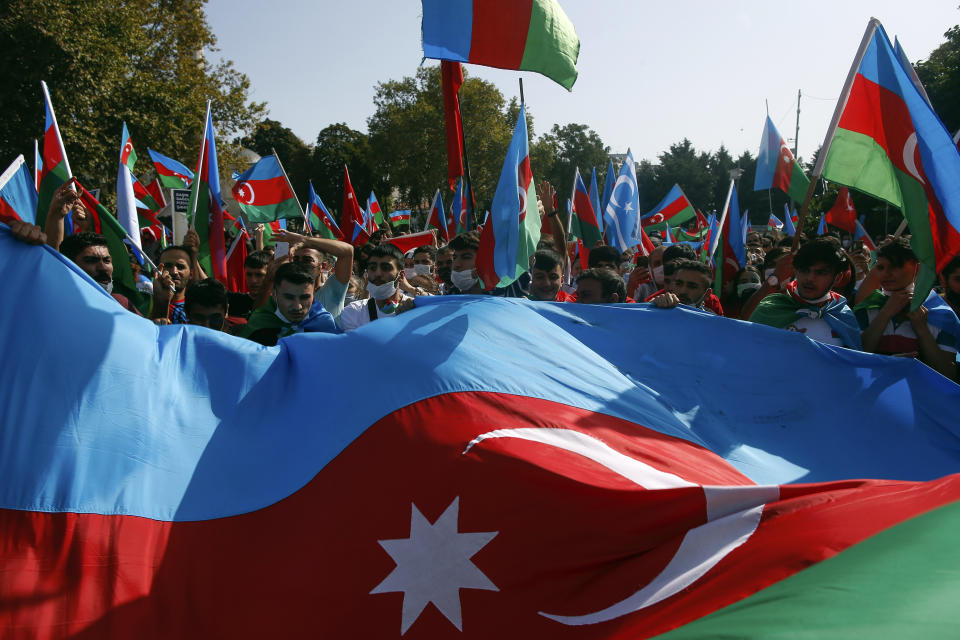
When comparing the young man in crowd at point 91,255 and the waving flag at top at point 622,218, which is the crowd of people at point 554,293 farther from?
the waving flag at top at point 622,218

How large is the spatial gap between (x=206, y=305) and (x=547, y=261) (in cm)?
218

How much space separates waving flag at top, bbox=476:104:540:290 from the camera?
4.45 metres

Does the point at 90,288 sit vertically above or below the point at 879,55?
below

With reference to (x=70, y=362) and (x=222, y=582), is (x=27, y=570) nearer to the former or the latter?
(x=222, y=582)

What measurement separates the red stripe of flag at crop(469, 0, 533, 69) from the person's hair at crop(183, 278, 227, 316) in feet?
7.10

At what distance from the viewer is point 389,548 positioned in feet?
8.09

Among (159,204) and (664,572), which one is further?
(159,204)

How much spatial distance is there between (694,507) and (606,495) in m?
0.28

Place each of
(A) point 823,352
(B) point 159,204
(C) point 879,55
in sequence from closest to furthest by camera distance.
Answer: (A) point 823,352 < (C) point 879,55 < (B) point 159,204

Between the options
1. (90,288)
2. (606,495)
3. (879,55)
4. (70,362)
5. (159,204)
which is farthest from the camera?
(159,204)

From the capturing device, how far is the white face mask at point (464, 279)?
524 centimetres

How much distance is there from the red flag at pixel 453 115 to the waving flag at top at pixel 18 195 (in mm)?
2895

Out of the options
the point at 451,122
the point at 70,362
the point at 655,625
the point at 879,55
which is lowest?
the point at 655,625

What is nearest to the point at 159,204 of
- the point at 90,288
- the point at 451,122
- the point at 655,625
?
the point at 451,122
